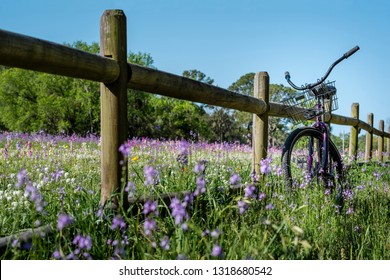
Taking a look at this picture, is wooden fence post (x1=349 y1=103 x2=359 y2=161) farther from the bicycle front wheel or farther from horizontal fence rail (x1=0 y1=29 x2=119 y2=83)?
horizontal fence rail (x1=0 y1=29 x2=119 y2=83)

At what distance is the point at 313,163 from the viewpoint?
5.44 metres

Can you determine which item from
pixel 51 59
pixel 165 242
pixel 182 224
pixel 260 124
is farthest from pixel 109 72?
pixel 260 124

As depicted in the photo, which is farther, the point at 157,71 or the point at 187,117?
the point at 187,117

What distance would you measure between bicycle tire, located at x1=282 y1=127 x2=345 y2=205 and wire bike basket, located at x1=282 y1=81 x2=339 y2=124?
21 cm

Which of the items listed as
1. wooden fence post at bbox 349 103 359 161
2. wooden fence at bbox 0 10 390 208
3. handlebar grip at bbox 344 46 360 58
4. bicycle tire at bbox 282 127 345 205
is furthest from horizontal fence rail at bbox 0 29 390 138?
wooden fence post at bbox 349 103 359 161

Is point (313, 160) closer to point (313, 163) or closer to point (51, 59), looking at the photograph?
point (313, 163)

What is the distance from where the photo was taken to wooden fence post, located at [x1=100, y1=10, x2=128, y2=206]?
10.8ft

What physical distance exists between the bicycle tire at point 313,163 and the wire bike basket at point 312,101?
0.68 feet

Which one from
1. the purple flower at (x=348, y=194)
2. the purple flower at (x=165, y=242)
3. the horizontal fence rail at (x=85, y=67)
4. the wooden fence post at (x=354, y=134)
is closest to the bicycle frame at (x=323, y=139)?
the purple flower at (x=348, y=194)

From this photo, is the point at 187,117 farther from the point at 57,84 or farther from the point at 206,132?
the point at 57,84

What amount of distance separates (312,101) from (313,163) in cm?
76
